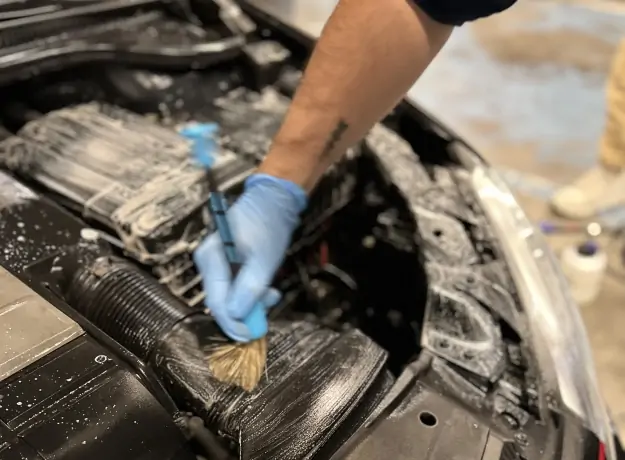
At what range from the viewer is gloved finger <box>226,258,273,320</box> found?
959 millimetres

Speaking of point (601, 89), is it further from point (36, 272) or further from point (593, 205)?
point (36, 272)

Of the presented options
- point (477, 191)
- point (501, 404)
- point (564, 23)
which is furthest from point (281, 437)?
point (564, 23)

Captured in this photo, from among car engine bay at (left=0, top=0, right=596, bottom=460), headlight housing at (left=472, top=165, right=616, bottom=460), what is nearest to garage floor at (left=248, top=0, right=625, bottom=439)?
headlight housing at (left=472, top=165, right=616, bottom=460)

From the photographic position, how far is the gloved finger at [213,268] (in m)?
1.01

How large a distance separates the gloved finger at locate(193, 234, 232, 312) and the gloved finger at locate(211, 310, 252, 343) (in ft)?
0.15

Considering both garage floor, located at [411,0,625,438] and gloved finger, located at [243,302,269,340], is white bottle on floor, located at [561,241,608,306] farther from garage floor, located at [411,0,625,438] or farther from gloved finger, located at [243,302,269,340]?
gloved finger, located at [243,302,269,340]

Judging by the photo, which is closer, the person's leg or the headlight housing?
the headlight housing

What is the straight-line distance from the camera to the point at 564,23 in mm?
4211

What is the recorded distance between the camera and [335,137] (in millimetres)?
1147

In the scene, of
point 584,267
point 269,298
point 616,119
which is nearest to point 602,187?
point 616,119

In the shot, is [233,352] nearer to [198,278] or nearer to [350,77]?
[198,278]

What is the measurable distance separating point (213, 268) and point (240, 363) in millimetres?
173

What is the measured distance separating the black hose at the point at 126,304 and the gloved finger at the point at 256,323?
9 centimetres

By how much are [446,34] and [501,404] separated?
606mm
